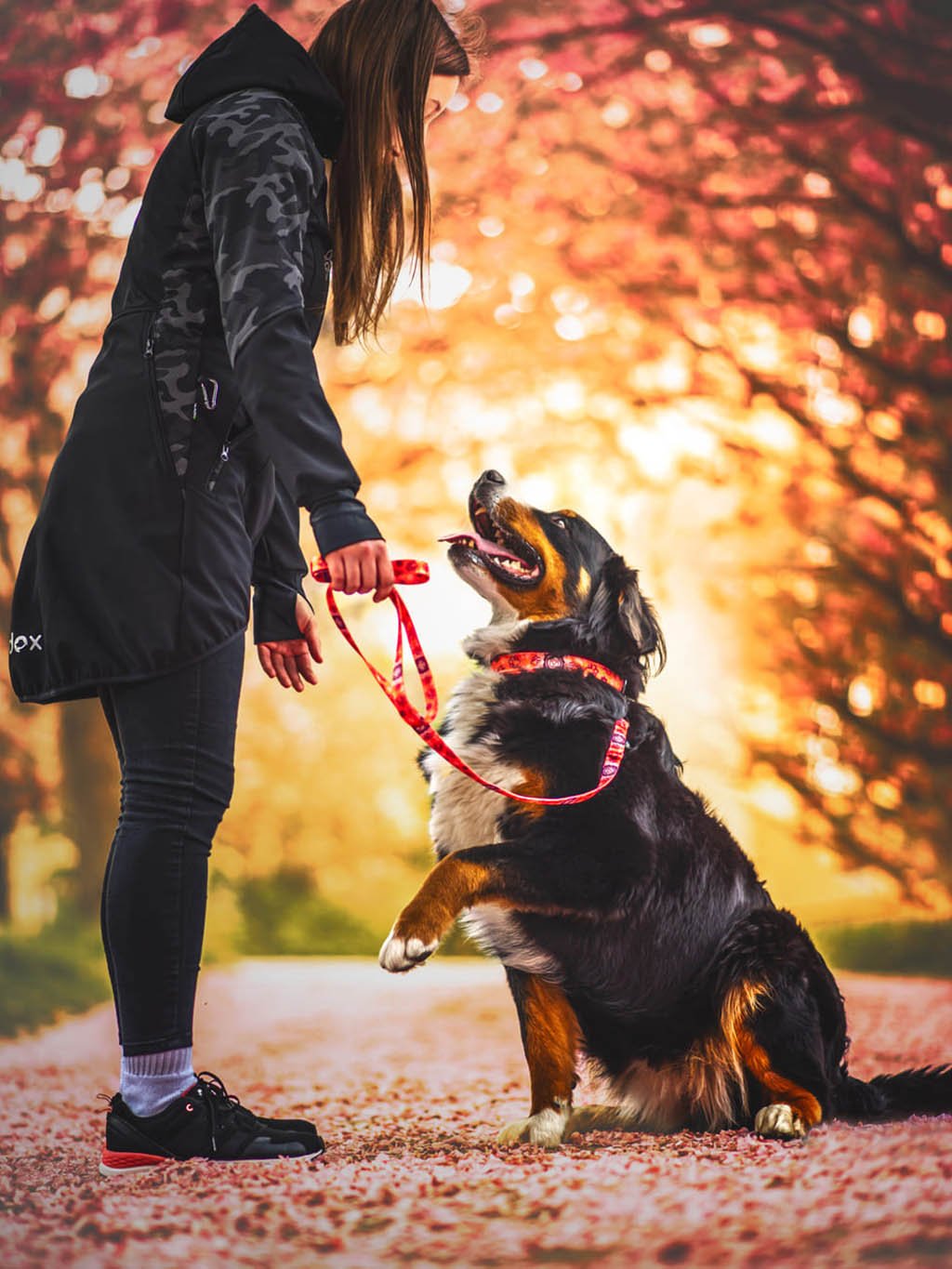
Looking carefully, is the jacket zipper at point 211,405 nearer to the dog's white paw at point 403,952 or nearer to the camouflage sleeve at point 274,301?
the camouflage sleeve at point 274,301

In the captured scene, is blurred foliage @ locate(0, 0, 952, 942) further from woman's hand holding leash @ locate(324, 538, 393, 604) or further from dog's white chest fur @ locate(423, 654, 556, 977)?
woman's hand holding leash @ locate(324, 538, 393, 604)

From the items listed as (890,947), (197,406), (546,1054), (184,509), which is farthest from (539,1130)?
(890,947)

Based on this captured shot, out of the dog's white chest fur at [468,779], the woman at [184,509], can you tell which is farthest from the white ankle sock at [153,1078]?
the dog's white chest fur at [468,779]

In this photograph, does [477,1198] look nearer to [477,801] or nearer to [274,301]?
[477,801]

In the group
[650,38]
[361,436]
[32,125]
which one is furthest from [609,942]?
[32,125]

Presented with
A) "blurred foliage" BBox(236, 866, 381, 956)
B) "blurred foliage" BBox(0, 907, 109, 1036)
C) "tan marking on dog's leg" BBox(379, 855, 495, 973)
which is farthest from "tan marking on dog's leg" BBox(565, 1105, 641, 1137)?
"blurred foliage" BBox(0, 907, 109, 1036)

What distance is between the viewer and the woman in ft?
4.97

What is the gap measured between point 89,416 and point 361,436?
76.8 inches

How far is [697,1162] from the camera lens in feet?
6.07

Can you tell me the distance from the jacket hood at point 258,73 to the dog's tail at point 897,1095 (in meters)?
1.67

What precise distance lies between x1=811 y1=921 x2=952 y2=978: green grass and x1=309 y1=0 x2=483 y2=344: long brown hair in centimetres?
218

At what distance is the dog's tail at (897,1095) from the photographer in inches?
79.4

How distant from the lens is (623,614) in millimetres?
2266

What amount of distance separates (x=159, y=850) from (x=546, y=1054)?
802mm
